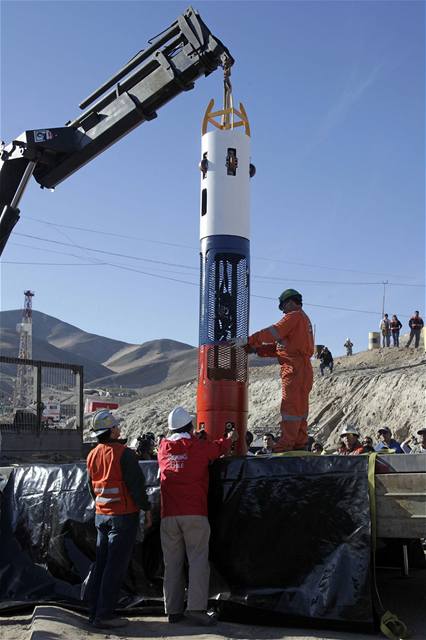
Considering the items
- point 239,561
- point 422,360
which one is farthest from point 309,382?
point 422,360

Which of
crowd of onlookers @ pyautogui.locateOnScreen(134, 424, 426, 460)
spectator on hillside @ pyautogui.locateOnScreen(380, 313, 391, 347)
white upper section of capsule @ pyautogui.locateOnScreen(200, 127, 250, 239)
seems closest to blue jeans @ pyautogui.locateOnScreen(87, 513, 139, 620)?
crowd of onlookers @ pyautogui.locateOnScreen(134, 424, 426, 460)

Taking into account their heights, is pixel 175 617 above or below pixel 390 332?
below

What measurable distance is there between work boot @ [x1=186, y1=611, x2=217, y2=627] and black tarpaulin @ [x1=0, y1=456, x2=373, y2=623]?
239 millimetres

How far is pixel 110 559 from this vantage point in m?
6.24

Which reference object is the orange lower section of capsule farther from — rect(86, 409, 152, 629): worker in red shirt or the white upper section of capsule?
rect(86, 409, 152, 629): worker in red shirt

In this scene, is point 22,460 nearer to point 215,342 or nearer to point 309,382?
A: point 215,342

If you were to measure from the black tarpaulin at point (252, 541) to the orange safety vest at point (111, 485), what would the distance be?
55 cm

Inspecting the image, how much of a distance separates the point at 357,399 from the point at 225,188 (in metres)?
20.7

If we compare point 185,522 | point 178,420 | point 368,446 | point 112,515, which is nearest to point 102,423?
point 178,420

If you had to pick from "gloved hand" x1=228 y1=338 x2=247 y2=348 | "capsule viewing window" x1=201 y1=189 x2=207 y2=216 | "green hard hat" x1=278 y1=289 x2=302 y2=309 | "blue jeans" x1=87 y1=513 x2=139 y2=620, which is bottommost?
"blue jeans" x1=87 y1=513 x2=139 y2=620

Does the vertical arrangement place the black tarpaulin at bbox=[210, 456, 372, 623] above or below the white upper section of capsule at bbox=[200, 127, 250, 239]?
below

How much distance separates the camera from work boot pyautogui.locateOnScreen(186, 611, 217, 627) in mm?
6180

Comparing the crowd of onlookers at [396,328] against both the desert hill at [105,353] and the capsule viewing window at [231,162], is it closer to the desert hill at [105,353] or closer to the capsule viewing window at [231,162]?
the capsule viewing window at [231,162]

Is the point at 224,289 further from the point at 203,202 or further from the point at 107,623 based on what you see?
the point at 107,623
